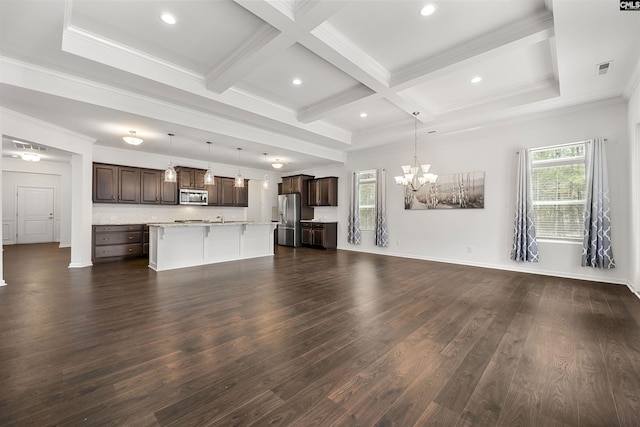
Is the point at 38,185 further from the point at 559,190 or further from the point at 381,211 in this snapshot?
the point at 559,190

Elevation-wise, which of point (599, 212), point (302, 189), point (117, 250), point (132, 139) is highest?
point (132, 139)

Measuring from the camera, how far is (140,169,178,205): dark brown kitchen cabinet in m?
7.13

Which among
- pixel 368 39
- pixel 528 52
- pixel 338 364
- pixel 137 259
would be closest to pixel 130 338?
pixel 338 364

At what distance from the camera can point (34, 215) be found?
370 inches

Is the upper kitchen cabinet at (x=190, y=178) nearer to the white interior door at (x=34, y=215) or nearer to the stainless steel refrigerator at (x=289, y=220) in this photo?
the stainless steel refrigerator at (x=289, y=220)

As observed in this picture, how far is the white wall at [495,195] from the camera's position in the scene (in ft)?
14.4

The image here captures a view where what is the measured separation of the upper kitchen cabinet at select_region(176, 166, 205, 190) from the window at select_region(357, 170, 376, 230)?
4.86 m

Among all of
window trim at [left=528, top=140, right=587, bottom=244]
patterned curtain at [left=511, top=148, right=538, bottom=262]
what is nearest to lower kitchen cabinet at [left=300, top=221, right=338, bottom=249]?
patterned curtain at [left=511, top=148, right=538, bottom=262]

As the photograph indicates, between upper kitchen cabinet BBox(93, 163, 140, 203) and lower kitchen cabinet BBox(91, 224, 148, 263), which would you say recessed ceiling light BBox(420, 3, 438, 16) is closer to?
upper kitchen cabinet BBox(93, 163, 140, 203)

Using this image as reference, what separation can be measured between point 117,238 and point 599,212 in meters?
9.86

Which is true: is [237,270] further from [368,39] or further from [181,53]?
[368,39]

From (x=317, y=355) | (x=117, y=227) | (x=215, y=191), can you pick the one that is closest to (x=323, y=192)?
(x=215, y=191)

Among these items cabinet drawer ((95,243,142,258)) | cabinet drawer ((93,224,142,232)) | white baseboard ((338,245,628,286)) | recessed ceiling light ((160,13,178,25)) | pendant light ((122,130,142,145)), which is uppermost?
recessed ceiling light ((160,13,178,25))

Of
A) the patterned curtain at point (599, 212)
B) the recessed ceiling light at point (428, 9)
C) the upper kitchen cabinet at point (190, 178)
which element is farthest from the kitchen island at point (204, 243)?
the patterned curtain at point (599, 212)
